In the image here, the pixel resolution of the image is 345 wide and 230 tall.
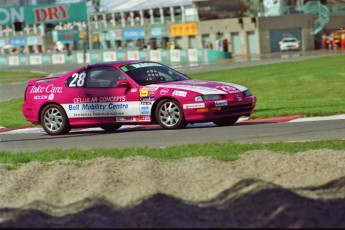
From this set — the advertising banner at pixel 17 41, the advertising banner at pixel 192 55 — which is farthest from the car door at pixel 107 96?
the advertising banner at pixel 17 41

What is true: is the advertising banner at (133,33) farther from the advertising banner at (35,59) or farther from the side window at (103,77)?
the side window at (103,77)

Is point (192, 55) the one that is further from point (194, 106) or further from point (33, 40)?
point (194, 106)

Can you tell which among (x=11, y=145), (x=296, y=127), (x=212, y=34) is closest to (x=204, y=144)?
(x=296, y=127)

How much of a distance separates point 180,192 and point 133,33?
272 feet

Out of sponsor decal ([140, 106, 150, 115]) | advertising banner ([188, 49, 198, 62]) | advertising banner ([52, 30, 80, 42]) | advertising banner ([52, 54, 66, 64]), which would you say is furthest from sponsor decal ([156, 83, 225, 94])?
advertising banner ([52, 30, 80, 42])

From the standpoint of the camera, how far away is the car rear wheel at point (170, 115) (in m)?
16.2

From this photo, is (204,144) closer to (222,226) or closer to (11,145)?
(11,145)

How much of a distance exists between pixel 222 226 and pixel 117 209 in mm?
1360

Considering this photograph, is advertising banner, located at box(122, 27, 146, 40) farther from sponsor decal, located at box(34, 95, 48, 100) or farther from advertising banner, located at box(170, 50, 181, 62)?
sponsor decal, located at box(34, 95, 48, 100)

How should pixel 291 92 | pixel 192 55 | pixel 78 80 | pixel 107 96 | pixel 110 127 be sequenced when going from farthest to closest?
pixel 192 55, pixel 291 92, pixel 110 127, pixel 78 80, pixel 107 96

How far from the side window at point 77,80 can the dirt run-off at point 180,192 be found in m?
5.94

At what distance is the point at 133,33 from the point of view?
90938mm

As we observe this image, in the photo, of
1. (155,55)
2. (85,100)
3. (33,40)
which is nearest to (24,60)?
(33,40)

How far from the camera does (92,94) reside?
1717 cm
